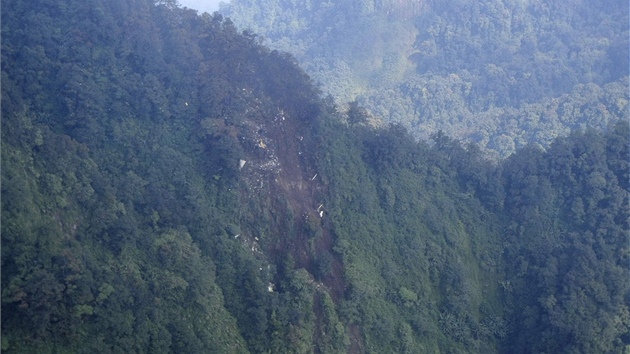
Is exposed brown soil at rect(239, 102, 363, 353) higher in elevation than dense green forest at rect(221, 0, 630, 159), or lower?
lower

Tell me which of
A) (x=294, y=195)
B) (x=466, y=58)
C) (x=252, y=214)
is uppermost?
(x=466, y=58)

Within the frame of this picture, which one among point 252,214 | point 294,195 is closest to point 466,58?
point 294,195

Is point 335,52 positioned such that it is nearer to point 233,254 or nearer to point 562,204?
point 562,204

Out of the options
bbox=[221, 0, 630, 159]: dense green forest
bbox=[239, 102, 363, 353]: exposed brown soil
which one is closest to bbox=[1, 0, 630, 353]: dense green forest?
bbox=[239, 102, 363, 353]: exposed brown soil

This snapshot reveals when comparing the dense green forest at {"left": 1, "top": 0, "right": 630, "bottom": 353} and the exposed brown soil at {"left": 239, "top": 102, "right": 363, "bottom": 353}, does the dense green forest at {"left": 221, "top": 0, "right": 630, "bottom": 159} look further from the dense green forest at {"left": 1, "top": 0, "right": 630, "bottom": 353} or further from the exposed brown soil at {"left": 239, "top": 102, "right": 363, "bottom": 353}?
the exposed brown soil at {"left": 239, "top": 102, "right": 363, "bottom": 353}

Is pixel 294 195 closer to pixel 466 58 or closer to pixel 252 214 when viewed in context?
pixel 252 214

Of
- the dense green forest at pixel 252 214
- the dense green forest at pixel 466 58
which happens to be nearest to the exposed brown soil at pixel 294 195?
the dense green forest at pixel 252 214
